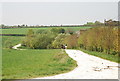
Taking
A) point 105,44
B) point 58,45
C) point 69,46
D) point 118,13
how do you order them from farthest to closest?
point 58,45, point 69,46, point 105,44, point 118,13

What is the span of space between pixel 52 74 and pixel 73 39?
54806 millimetres

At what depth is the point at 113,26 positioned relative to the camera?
31.1 meters

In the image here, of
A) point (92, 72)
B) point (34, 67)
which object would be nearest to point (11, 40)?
point (34, 67)

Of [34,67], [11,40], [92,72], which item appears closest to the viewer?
[92,72]

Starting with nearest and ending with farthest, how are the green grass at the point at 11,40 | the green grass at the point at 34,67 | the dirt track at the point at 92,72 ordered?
the dirt track at the point at 92,72 < the green grass at the point at 34,67 < the green grass at the point at 11,40

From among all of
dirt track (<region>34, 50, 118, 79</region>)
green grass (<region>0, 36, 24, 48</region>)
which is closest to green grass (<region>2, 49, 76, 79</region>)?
dirt track (<region>34, 50, 118, 79</region>)

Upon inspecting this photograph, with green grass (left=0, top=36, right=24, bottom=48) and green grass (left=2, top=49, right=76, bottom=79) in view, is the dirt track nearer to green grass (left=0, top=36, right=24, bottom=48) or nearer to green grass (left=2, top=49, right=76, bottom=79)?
green grass (left=2, top=49, right=76, bottom=79)

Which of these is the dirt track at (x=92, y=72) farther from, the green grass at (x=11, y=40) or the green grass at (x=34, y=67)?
the green grass at (x=11, y=40)

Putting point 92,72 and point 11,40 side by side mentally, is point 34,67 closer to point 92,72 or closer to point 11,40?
point 92,72

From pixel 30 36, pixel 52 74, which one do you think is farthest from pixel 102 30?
pixel 30 36

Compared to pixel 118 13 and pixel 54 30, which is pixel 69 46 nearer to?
pixel 54 30

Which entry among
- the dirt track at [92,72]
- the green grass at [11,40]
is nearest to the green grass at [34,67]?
the dirt track at [92,72]

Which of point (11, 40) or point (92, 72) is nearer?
point (92, 72)

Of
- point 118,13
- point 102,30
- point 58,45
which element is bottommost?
point 58,45
